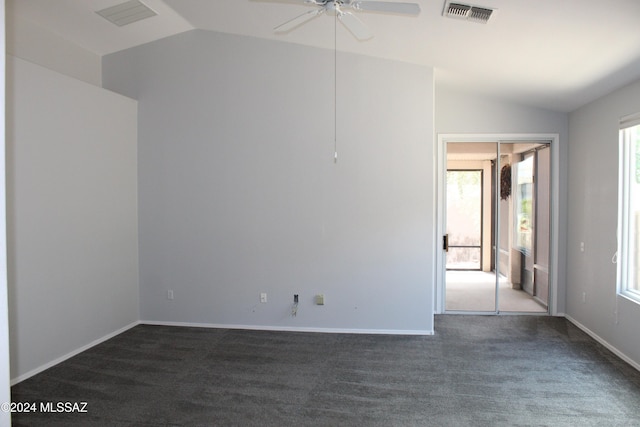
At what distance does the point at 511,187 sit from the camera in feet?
17.1

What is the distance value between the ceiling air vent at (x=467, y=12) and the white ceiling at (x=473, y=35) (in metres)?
0.06

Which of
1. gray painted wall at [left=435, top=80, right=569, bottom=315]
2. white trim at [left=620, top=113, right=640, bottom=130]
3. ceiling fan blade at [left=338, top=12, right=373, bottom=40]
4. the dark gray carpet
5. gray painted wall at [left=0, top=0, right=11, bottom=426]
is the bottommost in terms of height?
the dark gray carpet

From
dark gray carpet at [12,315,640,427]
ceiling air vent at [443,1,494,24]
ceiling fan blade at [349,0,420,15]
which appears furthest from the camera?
ceiling air vent at [443,1,494,24]

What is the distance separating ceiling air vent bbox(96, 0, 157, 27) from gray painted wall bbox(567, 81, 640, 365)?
4.84 meters

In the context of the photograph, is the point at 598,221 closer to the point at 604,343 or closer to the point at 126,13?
the point at 604,343

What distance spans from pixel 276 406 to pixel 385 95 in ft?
11.0

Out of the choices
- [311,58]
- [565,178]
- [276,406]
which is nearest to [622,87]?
[565,178]

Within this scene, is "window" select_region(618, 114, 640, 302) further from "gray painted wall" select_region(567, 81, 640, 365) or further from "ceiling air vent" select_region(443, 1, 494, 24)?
"ceiling air vent" select_region(443, 1, 494, 24)

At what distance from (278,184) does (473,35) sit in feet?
8.22

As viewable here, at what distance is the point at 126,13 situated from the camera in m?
3.94

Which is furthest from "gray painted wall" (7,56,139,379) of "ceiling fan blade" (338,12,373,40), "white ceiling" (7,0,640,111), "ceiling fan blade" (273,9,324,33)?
"ceiling fan blade" (338,12,373,40)

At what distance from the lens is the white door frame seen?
489cm

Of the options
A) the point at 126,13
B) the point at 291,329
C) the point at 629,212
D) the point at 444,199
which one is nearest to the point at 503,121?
the point at 444,199

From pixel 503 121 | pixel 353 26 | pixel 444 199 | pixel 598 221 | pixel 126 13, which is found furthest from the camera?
pixel 444 199
